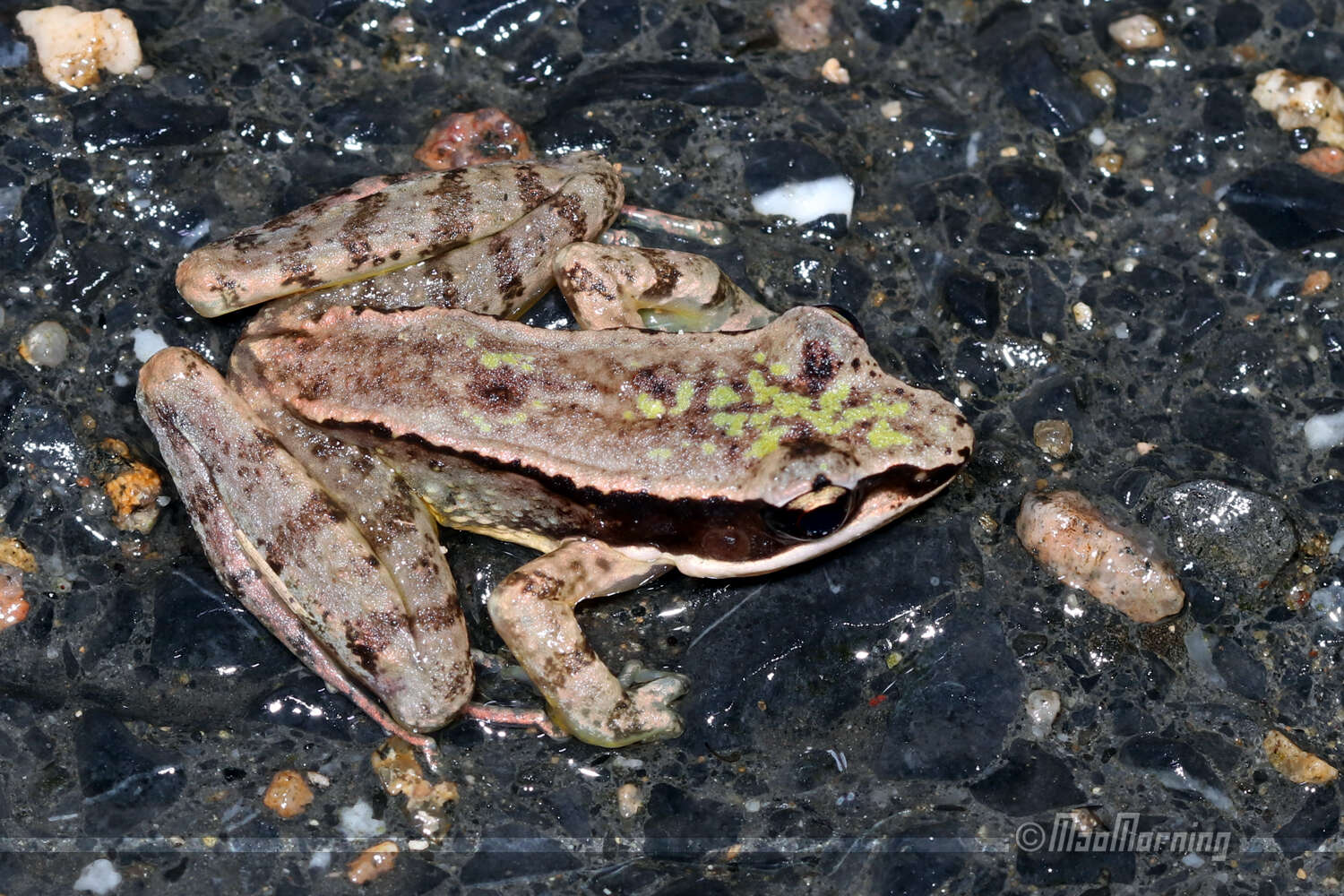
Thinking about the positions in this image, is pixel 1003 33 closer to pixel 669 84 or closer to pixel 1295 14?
pixel 1295 14

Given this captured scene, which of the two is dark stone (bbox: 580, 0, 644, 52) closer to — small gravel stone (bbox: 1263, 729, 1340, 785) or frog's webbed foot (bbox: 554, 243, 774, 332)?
frog's webbed foot (bbox: 554, 243, 774, 332)

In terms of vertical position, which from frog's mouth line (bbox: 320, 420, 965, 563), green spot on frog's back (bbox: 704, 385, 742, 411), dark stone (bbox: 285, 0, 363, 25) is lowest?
frog's mouth line (bbox: 320, 420, 965, 563)

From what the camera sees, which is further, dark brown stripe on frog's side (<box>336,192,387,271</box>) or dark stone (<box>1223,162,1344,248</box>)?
dark stone (<box>1223,162,1344,248</box>)

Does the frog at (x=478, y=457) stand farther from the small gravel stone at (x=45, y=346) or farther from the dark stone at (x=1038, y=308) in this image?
the dark stone at (x=1038, y=308)

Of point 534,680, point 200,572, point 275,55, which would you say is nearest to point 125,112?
point 275,55

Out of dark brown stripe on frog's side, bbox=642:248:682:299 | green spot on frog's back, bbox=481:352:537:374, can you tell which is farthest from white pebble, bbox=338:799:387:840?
dark brown stripe on frog's side, bbox=642:248:682:299

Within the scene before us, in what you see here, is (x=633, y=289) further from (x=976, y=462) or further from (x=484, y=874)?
(x=484, y=874)
